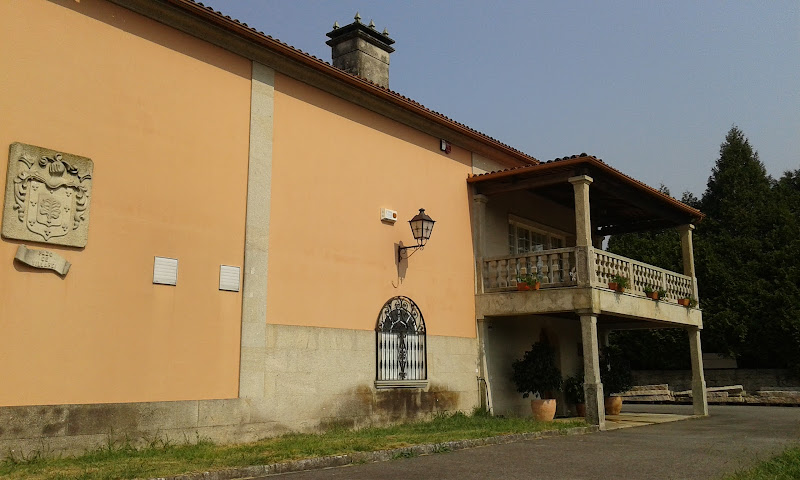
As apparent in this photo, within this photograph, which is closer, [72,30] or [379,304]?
[72,30]

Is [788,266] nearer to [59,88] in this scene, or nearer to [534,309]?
[534,309]

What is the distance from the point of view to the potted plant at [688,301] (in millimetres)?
16453

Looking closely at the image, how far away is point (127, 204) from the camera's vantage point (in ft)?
28.9

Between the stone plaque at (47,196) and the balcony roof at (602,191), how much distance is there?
8208 millimetres

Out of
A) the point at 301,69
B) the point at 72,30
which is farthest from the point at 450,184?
the point at 72,30

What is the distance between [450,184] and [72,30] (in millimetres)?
7693

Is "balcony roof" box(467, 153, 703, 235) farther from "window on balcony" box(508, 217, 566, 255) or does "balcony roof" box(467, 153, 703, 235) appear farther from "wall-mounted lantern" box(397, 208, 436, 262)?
"wall-mounted lantern" box(397, 208, 436, 262)

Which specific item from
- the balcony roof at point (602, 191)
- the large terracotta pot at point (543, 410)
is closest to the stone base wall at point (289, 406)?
the large terracotta pot at point (543, 410)

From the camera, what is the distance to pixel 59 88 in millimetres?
8391

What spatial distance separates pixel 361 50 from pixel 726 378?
18.7 meters

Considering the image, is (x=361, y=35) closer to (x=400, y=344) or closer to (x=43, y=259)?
(x=400, y=344)

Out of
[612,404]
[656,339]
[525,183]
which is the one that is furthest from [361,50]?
[656,339]

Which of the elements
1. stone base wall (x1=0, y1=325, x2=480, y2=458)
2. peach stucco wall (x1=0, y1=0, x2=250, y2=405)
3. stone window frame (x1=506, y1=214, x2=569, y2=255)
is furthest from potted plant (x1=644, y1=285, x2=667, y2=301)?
peach stucco wall (x1=0, y1=0, x2=250, y2=405)

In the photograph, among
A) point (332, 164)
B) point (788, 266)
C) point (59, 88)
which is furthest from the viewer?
point (788, 266)
